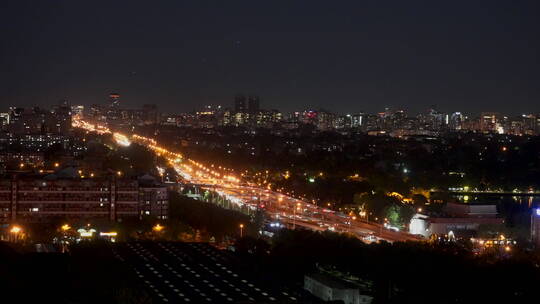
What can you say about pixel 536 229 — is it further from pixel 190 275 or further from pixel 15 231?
pixel 15 231

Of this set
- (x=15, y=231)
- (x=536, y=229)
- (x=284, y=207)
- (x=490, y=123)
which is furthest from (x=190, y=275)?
(x=490, y=123)

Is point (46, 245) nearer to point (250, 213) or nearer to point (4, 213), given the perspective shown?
point (4, 213)

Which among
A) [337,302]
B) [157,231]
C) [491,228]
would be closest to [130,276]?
[337,302]

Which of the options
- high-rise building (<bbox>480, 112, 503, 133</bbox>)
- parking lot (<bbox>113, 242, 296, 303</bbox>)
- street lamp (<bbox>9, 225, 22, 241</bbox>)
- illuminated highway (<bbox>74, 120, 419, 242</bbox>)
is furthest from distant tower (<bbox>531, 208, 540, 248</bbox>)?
high-rise building (<bbox>480, 112, 503, 133</bbox>)

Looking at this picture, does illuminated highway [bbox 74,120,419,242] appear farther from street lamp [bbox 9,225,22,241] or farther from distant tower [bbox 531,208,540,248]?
street lamp [bbox 9,225,22,241]

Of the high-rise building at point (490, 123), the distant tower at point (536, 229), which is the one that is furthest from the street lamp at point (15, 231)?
the high-rise building at point (490, 123)
